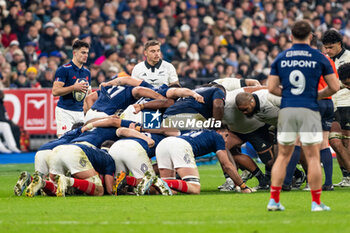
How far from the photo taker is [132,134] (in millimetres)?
10992

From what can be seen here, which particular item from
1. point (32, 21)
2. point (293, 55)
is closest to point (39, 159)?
point (293, 55)

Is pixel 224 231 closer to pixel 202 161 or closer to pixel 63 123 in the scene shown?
pixel 63 123

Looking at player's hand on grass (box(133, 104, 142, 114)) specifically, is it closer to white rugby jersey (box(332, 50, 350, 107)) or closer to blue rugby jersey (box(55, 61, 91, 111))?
blue rugby jersey (box(55, 61, 91, 111))

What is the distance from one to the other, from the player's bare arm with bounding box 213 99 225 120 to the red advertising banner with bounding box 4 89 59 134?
8.77 m

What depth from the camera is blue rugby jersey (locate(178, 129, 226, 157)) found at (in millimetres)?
10680

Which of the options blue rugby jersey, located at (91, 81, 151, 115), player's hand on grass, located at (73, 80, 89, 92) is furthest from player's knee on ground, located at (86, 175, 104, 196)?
player's hand on grass, located at (73, 80, 89, 92)

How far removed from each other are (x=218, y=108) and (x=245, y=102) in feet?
2.51

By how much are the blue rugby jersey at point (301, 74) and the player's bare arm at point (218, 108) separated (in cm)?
331

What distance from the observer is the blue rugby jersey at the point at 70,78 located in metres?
13.7

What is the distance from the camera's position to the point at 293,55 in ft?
26.1

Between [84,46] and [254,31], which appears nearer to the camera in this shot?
[84,46]

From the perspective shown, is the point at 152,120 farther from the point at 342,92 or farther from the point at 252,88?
the point at 342,92

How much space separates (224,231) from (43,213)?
2.57 meters

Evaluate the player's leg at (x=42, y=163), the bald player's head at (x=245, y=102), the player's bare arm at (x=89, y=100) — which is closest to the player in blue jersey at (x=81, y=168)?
the player's leg at (x=42, y=163)
